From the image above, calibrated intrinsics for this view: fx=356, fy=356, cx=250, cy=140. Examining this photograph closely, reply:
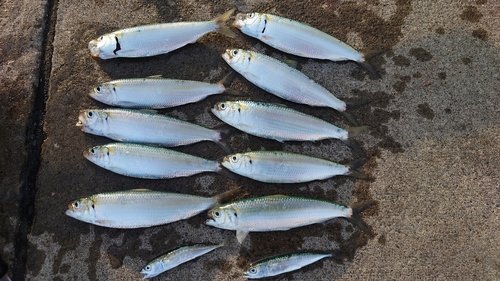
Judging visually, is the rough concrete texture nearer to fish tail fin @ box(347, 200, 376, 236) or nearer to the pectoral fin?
the pectoral fin

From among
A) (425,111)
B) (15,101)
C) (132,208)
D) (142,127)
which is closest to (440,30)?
(425,111)

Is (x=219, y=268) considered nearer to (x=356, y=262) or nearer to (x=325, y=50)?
(x=356, y=262)

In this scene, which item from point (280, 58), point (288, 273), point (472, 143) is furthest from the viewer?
point (280, 58)

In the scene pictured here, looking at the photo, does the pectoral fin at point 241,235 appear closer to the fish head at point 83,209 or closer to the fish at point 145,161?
the fish at point 145,161

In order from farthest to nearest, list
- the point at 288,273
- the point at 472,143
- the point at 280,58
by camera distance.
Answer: the point at 280,58, the point at 472,143, the point at 288,273

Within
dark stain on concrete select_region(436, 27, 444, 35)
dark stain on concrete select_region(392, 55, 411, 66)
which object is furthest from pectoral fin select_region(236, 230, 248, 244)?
dark stain on concrete select_region(436, 27, 444, 35)

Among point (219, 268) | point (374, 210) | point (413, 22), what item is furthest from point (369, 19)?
point (219, 268)
